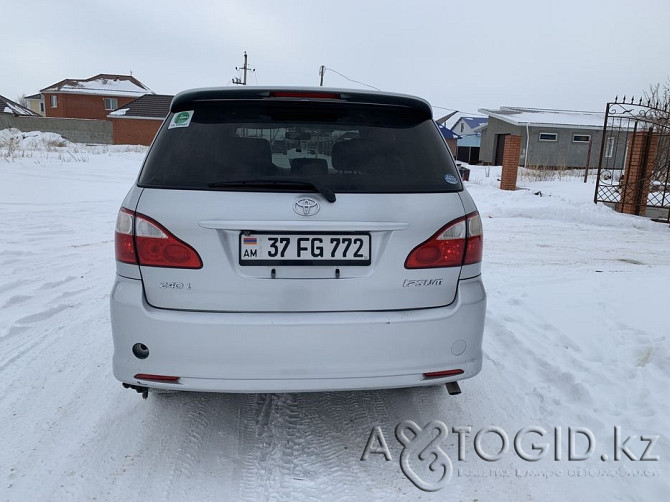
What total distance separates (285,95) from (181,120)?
522 millimetres

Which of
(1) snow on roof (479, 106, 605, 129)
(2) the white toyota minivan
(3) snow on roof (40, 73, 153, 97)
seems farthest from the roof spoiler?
(3) snow on roof (40, 73, 153, 97)

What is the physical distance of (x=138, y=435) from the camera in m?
2.66

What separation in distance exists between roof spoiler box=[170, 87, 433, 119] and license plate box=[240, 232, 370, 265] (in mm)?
681

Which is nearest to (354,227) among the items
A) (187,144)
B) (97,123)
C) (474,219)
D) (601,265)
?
(474,219)

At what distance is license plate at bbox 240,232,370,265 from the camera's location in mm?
2184

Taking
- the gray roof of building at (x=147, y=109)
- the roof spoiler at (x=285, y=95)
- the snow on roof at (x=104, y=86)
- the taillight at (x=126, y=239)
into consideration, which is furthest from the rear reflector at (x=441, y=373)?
the snow on roof at (x=104, y=86)

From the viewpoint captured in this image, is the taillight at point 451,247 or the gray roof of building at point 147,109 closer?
the taillight at point 451,247

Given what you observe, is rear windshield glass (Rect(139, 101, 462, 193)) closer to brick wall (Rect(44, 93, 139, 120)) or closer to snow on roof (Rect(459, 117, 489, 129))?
snow on roof (Rect(459, 117, 489, 129))

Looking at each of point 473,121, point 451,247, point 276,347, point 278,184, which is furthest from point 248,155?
point 473,121

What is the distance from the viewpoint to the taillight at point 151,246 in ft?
7.21

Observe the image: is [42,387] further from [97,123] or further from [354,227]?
[97,123]

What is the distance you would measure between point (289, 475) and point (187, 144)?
1573 millimetres

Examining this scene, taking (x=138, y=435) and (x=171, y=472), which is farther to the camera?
(x=138, y=435)

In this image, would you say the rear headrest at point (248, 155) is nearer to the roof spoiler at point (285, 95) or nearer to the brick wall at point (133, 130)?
the roof spoiler at point (285, 95)
